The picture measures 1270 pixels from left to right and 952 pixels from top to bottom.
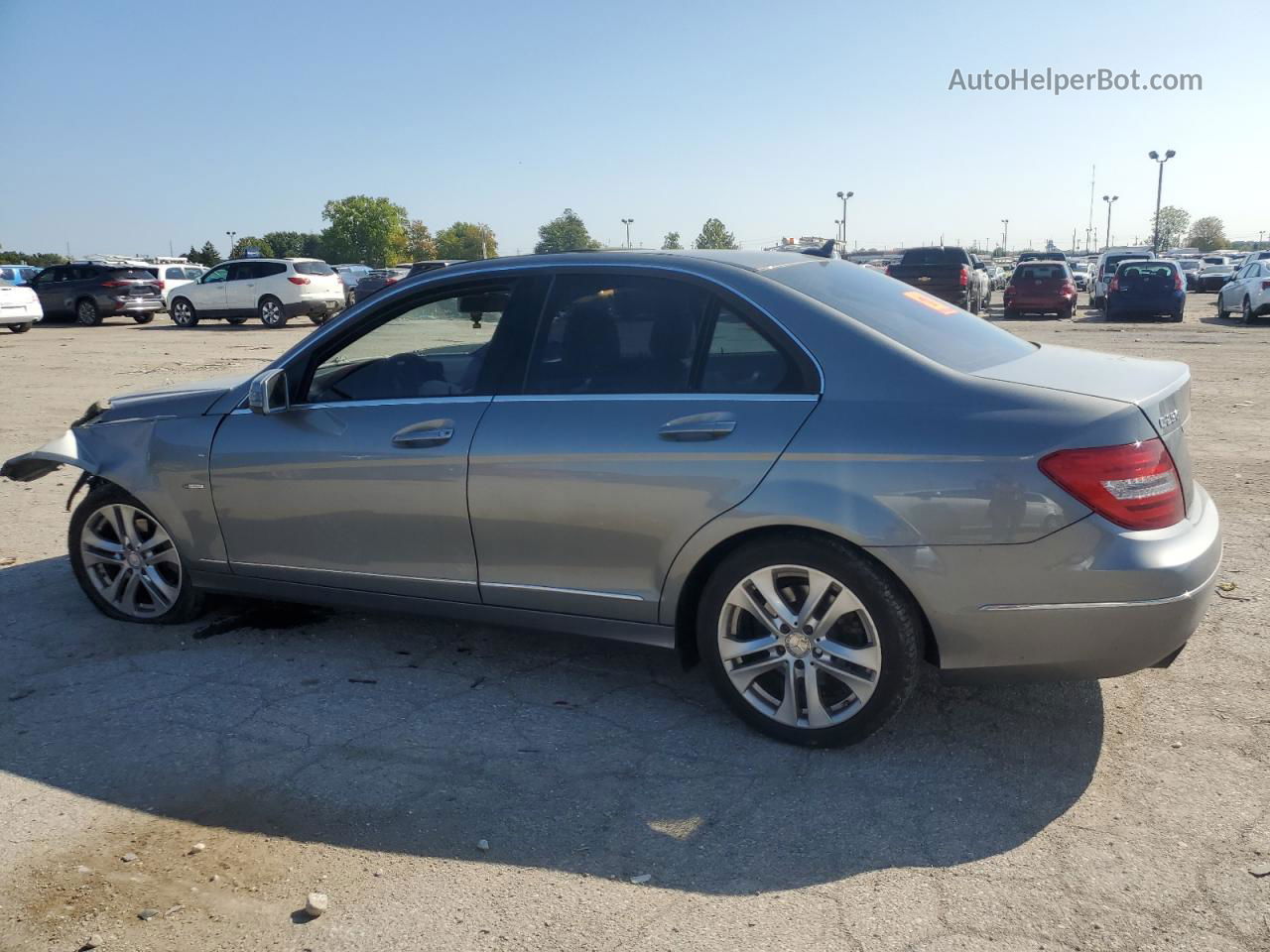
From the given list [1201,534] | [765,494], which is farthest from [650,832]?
[1201,534]

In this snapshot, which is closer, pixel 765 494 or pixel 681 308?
pixel 765 494

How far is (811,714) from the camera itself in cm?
364

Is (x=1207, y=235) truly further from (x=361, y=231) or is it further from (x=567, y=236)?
(x=567, y=236)

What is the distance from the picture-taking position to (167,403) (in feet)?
16.2

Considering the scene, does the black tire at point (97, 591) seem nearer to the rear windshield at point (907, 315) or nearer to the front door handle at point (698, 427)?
the front door handle at point (698, 427)

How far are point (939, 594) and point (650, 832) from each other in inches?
45.0

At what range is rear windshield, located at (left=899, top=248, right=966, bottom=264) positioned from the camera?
27.0 meters

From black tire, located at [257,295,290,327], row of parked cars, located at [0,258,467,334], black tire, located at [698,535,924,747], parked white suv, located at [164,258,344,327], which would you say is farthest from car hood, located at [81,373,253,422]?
black tire, located at [257,295,290,327]

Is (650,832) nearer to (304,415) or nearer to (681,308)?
(681,308)

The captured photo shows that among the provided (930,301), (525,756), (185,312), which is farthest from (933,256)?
(525,756)

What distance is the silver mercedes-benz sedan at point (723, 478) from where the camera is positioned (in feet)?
10.8

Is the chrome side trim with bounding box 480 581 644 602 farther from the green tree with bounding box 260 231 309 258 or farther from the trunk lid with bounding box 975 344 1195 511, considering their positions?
the green tree with bounding box 260 231 309 258

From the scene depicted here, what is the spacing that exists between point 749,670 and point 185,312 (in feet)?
91.9

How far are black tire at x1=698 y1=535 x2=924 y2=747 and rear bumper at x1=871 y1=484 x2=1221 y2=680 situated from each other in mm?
73
